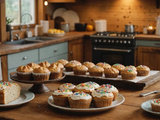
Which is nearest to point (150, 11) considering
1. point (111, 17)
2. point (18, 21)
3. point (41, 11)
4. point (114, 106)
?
point (111, 17)

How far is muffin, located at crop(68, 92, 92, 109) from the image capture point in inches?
63.1

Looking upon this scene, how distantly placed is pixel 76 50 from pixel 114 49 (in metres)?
0.69

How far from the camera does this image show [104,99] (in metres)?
1.62

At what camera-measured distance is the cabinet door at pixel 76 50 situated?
511 centimetres

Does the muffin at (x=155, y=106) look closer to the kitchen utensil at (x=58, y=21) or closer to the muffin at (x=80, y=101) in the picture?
the muffin at (x=80, y=101)

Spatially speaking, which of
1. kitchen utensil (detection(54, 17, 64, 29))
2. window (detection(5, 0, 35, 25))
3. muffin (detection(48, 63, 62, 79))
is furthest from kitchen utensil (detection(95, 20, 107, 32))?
muffin (detection(48, 63, 62, 79))

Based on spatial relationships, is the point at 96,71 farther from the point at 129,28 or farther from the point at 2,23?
the point at 129,28

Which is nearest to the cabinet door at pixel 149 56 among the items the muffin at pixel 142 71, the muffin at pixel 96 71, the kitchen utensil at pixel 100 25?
the kitchen utensil at pixel 100 25

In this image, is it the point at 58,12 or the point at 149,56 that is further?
the point at 58,12

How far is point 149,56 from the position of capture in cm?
493

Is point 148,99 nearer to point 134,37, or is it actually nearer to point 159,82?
point 159,82

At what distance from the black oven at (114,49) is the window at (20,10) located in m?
1.23

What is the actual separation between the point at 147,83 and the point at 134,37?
283 centimetres

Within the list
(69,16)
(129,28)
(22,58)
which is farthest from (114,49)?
(22,58)
